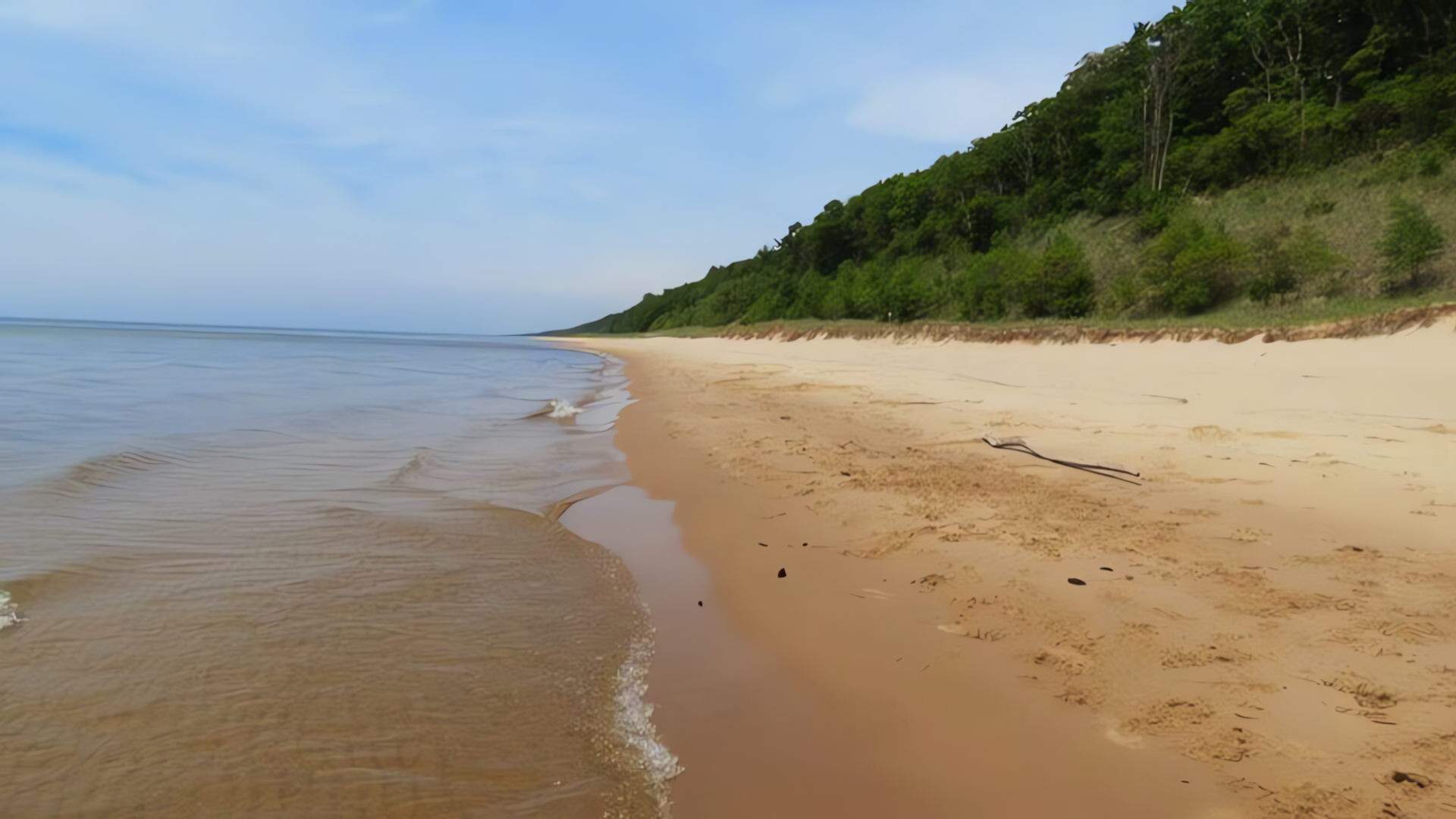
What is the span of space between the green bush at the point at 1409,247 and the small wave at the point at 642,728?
20615 mm

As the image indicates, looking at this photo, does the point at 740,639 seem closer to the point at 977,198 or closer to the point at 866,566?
the point at 866,566

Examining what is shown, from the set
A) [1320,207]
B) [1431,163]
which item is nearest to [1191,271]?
[1320,207]

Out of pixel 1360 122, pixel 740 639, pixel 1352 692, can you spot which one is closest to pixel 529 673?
pixel 740 639

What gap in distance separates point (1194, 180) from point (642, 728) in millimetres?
39066

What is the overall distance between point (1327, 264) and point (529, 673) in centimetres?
2184

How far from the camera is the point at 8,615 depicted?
339 centimetres

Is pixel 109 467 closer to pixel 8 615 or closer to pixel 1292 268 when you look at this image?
pixel 8 615

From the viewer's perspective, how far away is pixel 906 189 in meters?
56.4

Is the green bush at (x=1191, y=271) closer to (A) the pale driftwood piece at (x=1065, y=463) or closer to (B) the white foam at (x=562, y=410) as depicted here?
(A) the pale driftwood piece at (x=1065, y=463)

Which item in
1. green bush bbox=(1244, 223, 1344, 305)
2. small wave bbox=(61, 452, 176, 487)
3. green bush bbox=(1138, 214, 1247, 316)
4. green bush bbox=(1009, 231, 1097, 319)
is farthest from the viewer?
green bush bbox=(1009, 231, 1097, 319)

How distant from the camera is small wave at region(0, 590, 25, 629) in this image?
10.9 ft

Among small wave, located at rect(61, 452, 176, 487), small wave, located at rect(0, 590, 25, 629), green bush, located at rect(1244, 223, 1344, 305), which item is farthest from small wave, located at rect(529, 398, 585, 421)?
green bush, located at rect(1244, 223, 1344, 305)

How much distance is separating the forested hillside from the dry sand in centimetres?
1227

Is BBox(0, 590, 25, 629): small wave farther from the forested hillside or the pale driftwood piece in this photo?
the forested hillside
